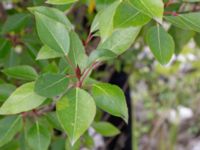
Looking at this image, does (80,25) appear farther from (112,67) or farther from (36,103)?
(36,103)

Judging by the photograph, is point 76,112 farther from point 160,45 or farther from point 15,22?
Answer: point 15,22

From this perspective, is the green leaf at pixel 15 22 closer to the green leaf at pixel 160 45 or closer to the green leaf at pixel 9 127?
the green leaf at pixel 9 127

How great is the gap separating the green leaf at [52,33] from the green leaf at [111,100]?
8 centimetres

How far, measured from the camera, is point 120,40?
72cm

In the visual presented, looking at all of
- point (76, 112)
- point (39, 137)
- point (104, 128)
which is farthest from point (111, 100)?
point (104, 128)

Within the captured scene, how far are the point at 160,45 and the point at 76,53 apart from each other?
13 cm

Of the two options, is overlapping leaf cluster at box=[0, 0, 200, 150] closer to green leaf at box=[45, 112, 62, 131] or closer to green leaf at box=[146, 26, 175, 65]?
green leaf at box=[146, 26, 175, 65]

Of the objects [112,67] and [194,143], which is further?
[194,143]

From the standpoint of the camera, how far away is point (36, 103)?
2.28 feet

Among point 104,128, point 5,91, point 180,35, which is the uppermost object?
point 5,91

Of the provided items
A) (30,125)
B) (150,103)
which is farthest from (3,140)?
(150,103)

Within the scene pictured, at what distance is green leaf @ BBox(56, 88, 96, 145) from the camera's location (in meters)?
0.62

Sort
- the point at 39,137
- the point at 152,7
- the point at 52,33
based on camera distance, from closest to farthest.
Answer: the point at 152,7
the point at 52,33
the point at 39,137

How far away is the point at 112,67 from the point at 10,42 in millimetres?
965
